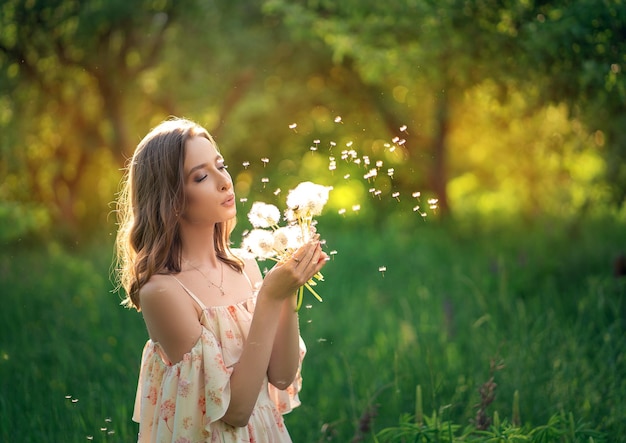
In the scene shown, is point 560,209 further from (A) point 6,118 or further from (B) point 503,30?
(A) point 6,118

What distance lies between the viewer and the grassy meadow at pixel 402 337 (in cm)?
339

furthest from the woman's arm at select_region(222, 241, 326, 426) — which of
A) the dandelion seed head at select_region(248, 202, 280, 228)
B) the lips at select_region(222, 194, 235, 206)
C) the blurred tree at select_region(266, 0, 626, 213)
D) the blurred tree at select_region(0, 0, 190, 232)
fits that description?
the blurred tree at select_region(0, 0, 190, 232)

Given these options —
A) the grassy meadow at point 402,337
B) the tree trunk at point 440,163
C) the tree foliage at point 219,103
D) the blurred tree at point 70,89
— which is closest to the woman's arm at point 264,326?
the grassy meadow at point 402,337

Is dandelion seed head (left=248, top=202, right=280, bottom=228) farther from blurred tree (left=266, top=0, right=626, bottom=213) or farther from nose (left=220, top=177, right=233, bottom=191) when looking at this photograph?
blurred tree (left=266, top=0, right=626, bottom=213)

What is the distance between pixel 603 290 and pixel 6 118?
6841 millimetres

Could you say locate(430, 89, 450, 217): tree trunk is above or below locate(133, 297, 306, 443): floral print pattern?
below

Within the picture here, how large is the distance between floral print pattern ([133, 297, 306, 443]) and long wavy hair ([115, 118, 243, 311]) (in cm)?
19

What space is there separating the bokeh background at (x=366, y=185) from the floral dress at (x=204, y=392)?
51 cm

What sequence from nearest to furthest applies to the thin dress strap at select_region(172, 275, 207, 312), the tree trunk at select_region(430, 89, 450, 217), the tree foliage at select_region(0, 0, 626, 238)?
the thin dress strap at select_region(172, 275, 207, 312) → the tree foliage at select_region(0, 0, 626, 238) → the tree trunk at select_region(430, 89, 450, 217)

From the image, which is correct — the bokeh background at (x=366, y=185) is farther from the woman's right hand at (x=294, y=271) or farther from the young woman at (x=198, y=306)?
the young woman at (x=198, y=306)

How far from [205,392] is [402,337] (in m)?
2.69

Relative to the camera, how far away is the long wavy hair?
213 cm

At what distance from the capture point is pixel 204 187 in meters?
2.14

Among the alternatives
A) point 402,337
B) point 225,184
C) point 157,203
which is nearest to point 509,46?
point 402,337
